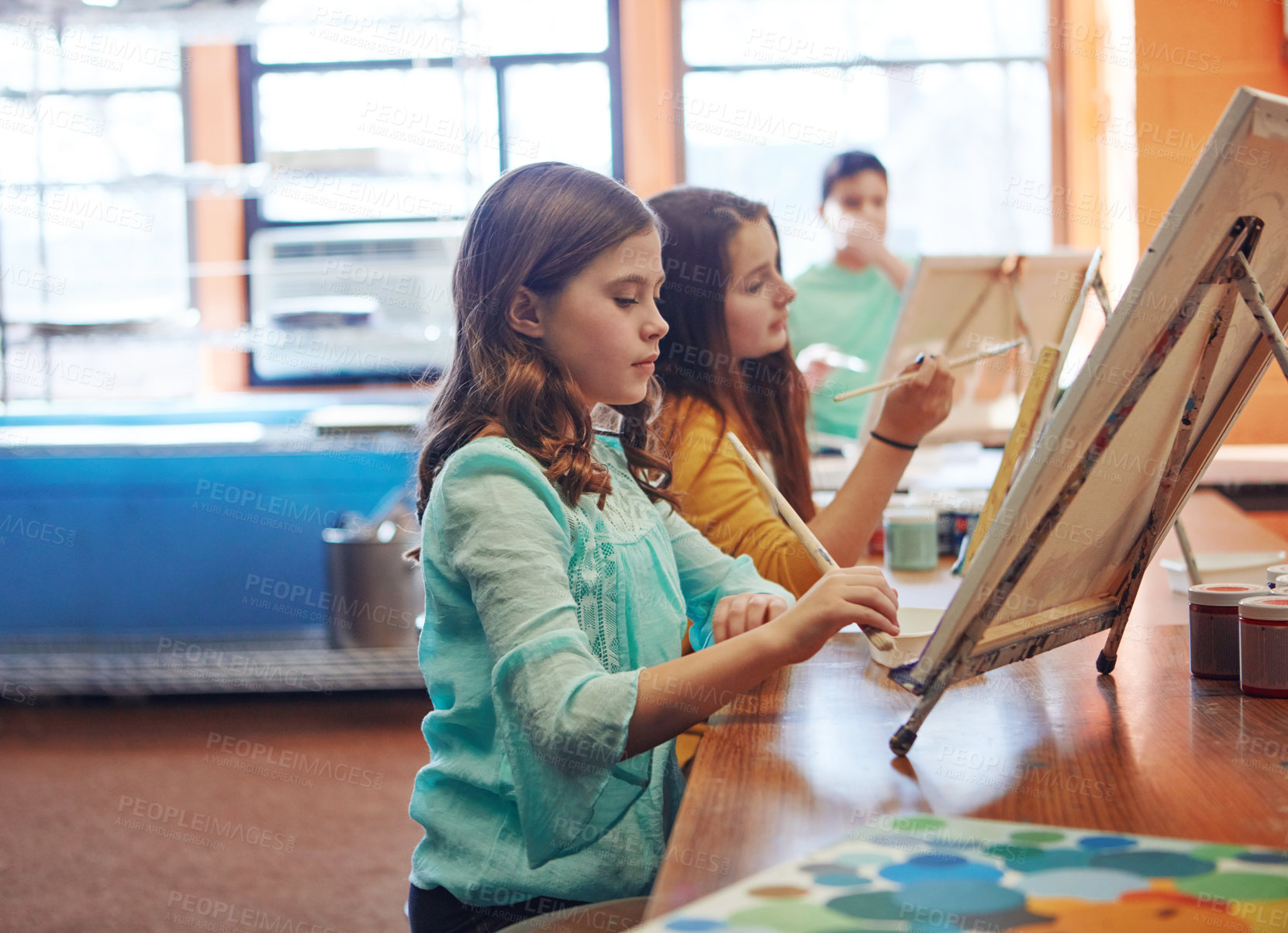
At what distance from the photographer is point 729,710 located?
0.91 m

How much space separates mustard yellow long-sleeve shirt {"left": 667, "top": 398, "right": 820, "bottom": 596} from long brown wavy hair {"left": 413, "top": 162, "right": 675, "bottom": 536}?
363mm

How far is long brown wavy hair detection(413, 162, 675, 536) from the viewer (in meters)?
1.00

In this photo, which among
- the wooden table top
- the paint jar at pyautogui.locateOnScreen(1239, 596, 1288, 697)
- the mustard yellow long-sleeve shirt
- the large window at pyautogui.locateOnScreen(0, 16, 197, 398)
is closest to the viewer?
the wooden table top

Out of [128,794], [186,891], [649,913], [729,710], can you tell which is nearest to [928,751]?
[729,710]

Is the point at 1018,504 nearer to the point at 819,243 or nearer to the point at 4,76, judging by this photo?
the point at 819,243

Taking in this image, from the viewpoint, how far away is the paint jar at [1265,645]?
87cm

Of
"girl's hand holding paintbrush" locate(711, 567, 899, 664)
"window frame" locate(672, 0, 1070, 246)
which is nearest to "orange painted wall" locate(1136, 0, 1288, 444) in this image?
"window frame" locate(672, 0, 1070, 246)

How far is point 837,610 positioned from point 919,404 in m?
0.70

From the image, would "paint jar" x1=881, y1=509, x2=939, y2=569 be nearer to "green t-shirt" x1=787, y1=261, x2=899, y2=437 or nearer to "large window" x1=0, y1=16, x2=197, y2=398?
"green t-shirt" x1=787, y1=261, x2=899, y2=437

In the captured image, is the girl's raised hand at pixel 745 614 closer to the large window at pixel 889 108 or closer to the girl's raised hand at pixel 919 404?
the girl's raised hand at pixel 919 404

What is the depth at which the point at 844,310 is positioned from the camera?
301cm

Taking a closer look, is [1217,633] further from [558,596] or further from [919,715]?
[558,596]

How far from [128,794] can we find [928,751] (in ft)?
7.76

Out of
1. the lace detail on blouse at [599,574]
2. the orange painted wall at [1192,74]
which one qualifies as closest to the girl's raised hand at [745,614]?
the lace detail on blouse at [599,574]
